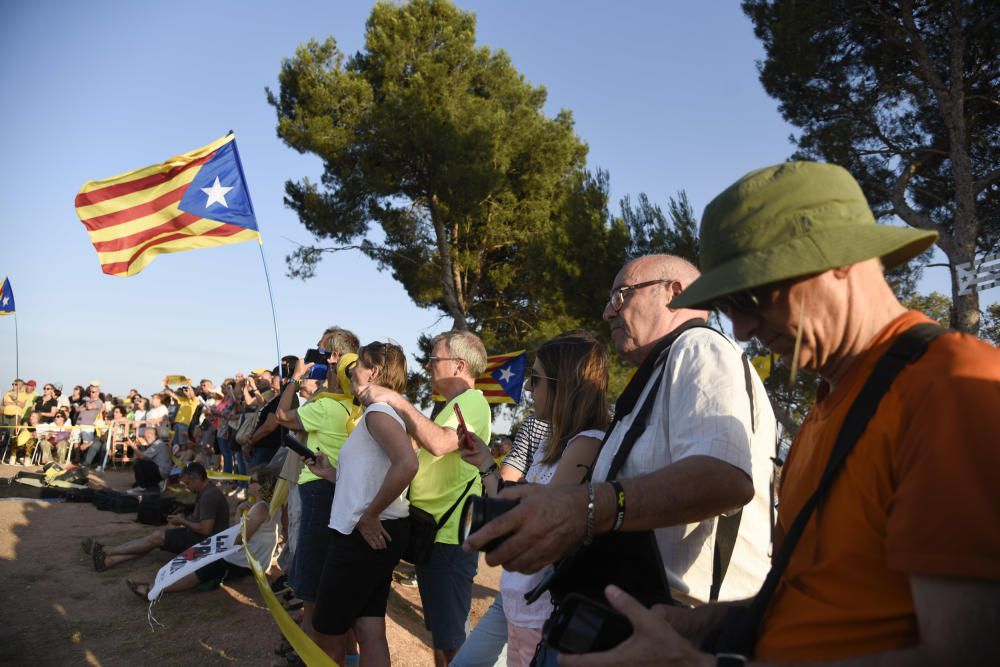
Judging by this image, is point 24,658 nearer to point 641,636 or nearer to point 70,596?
point 70,596

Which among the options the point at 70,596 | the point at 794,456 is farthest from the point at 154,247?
the point at 794,456

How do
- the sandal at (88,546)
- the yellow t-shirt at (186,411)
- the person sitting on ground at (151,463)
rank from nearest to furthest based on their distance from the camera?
the sandal at (88,546) < the person sitting on ground at (151,463) < the yellow t-shirt at (186,411)

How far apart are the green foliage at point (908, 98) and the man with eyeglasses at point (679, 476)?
467 inches

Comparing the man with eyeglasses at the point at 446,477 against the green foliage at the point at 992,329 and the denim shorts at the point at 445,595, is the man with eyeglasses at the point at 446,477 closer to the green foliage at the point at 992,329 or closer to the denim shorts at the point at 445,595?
the denim shorts at the point at 445,595

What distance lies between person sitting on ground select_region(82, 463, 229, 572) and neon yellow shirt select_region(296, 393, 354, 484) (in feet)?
11.2

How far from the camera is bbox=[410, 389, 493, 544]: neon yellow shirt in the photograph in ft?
12.2

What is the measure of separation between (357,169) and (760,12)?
10.8 m

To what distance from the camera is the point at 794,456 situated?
1361mm

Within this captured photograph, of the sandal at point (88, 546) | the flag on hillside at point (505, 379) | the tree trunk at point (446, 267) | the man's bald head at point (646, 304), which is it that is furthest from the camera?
the tree trunk at point (446, 267)

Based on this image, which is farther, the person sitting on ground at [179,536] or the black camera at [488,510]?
the person sitting on ground at [179,536]

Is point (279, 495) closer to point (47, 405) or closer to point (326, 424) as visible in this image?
point (326, 424)

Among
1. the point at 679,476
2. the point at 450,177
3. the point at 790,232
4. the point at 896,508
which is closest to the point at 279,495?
the point at 679,476

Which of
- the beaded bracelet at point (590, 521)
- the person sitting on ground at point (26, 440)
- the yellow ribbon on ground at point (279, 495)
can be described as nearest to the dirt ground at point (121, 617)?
the yellow ribbon on ground at point (279, 495)

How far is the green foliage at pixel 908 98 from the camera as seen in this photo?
40.6 feet
